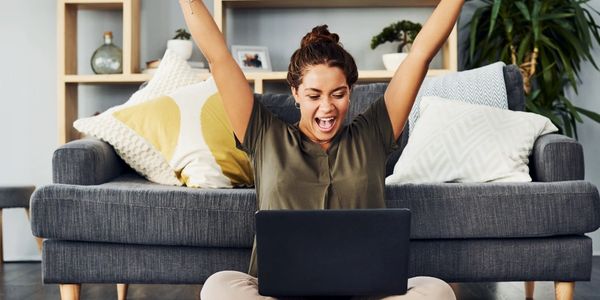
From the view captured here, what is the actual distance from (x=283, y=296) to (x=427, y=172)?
3.79 feet

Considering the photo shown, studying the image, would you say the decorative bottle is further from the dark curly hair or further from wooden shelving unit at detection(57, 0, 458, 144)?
the dark curly hair

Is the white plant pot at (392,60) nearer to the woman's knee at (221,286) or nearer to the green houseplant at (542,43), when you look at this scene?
the green houseplant at (542,43)

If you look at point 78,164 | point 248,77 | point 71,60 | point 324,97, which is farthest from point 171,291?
point 324,97

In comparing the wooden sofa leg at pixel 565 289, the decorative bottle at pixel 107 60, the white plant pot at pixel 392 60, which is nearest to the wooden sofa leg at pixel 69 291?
the wooden sofa leg at pixel 565 289

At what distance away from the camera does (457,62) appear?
13.8ft

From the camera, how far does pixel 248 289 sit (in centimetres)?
170

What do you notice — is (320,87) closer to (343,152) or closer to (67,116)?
(343,152)

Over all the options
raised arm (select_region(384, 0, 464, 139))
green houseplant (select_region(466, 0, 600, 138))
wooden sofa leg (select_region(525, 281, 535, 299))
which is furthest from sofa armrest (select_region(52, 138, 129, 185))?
green houseplant (select_region(466, 0, 600, 138))

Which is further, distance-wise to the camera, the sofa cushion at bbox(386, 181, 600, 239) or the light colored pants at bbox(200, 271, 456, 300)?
the sofa cushion at bbox(386, 181, 600, 239)

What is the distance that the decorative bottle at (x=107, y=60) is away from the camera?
4059mm

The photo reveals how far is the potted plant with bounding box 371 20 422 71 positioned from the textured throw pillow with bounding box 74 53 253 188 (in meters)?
1.37

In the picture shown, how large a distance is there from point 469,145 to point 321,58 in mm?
1012

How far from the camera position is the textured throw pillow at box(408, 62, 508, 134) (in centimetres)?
293

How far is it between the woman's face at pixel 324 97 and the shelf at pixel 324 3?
234 centimetres
